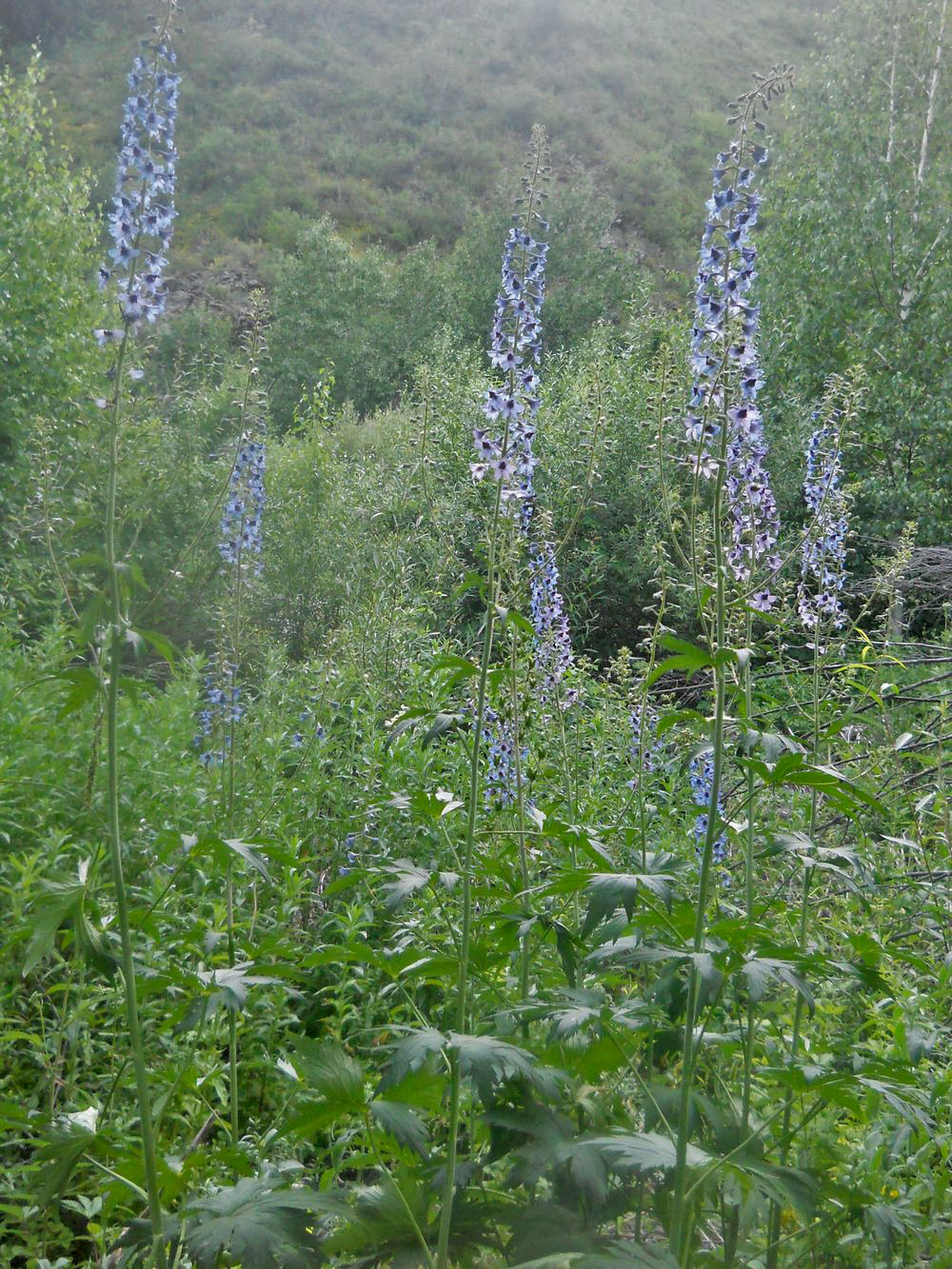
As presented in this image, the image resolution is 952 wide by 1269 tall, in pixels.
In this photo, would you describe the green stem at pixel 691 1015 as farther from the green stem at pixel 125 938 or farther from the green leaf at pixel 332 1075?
the green stem at pixel 125 938

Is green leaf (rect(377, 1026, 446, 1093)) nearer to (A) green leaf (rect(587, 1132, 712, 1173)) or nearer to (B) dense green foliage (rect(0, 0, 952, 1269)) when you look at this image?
(B) dense green foliage (rect(0, 0, 952, 1269))

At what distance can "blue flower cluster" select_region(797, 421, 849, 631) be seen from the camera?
3.44m

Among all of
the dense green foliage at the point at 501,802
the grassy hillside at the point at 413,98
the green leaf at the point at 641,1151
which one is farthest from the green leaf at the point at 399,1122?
the grassy hillside at the point at 413,98

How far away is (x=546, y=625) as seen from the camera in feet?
13.4

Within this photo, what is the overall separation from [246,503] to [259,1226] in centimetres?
312

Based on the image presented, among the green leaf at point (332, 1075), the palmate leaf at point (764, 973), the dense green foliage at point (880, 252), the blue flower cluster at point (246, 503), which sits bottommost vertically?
the green leaf at point (332, 1075)

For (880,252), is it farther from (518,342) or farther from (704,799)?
(518,342)

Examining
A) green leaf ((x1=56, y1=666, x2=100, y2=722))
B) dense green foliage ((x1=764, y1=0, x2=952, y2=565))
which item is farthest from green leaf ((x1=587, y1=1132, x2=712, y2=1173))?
dense green foliage ((x1=764, y1=0, x2=952, y2=565))

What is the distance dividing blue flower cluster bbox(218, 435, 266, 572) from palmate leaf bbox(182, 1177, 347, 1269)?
2735 mm

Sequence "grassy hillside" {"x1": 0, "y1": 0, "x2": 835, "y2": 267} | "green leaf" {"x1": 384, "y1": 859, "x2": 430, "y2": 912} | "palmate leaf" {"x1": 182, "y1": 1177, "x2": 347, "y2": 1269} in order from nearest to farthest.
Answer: "palmate leaf" {"x1": 182, "y1": 1177, "x2": 347, "y2": 1269}
"green leaf" {"x1": 384, "y1": 859, "x2": 430, "y2": 912}
"grassy hillside" {"x1": 0, "y1": 0, "x2": 835, "y2": 267}

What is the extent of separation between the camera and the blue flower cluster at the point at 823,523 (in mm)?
3441

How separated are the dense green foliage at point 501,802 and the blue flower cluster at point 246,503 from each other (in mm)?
41

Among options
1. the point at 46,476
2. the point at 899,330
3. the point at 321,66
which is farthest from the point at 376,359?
the point at 321,66

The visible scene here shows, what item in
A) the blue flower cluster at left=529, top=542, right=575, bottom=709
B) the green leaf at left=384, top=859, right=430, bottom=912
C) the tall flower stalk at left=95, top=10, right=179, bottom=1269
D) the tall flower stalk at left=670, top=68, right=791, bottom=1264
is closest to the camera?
the green leaf at left=384, top=859, right=430, bottom=912
